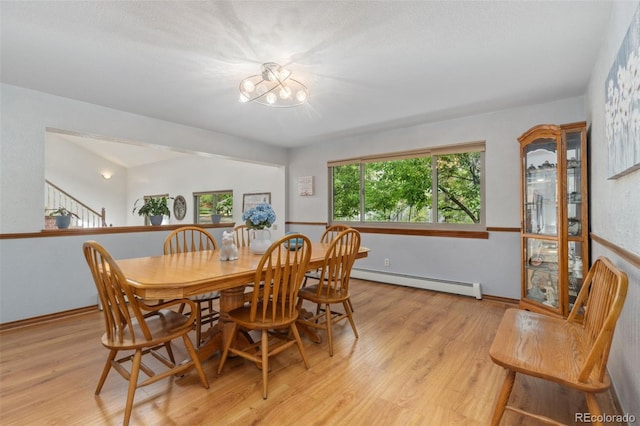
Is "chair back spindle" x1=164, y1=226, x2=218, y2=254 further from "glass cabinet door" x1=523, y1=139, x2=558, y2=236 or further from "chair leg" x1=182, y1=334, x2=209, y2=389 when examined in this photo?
"glass cabinet door" x1=523, y1=139, x2=558, y2=236

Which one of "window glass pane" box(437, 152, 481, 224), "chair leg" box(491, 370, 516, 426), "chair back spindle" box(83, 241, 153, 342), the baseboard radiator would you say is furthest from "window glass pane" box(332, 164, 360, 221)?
"chair back spindle" box(83, 241, 153, 342)

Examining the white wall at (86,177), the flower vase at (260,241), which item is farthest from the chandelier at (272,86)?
A: the white wall at (86,177)

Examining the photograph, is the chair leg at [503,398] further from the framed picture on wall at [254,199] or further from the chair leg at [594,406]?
the framed picture on wall at [254,199]

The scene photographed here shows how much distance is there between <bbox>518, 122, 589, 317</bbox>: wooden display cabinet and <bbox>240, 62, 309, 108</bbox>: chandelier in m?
2.33

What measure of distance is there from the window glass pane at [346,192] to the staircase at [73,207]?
231 inches

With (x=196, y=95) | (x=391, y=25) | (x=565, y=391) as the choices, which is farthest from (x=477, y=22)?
(x=196, y=95)

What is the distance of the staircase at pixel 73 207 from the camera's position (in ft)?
21.5

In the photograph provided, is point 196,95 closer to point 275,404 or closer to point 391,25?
point 391,25

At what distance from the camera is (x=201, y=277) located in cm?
162

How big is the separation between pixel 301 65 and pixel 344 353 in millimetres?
2245

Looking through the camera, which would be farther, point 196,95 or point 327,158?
point 327,158

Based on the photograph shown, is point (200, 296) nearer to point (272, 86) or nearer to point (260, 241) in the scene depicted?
point (260, 241)

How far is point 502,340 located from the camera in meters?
1.49

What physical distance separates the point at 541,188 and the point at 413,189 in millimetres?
1567
